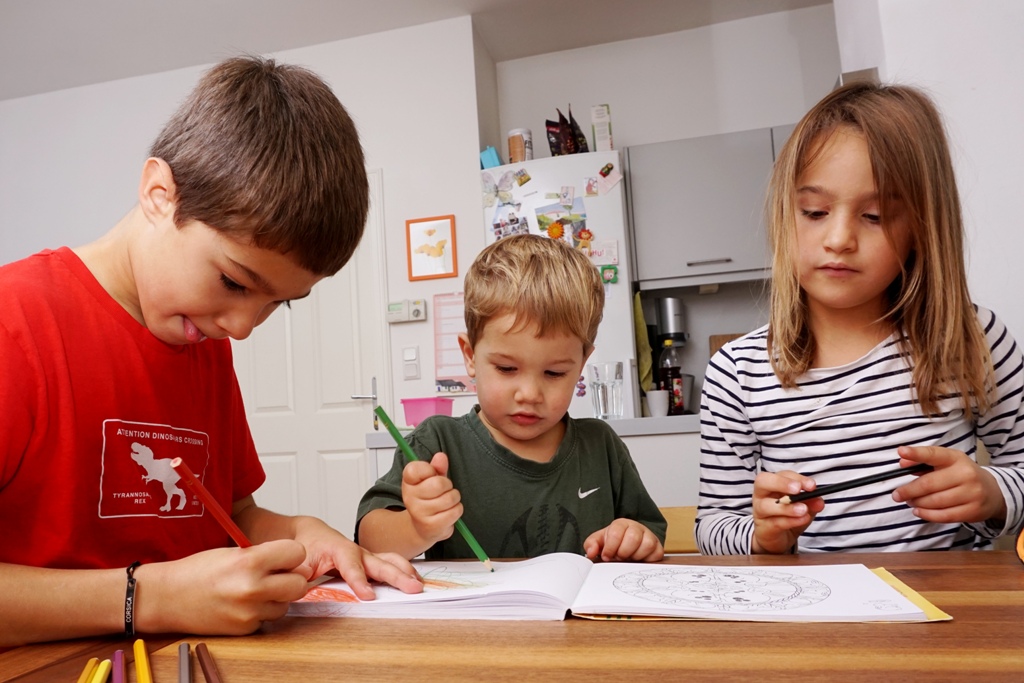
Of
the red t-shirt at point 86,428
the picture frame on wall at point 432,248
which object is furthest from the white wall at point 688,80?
the red t-shirt at point 86,428

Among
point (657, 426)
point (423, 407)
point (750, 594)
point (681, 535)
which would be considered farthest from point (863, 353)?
point (423, 407)

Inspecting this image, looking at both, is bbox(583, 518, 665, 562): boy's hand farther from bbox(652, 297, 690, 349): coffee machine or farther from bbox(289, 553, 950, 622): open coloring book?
bbox(652, 297, 690, 349): coffee machine

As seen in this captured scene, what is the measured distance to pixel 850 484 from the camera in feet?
2.46

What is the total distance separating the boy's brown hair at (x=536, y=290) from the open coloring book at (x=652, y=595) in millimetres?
364

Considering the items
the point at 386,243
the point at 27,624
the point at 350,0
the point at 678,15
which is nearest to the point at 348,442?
the point at 386,243

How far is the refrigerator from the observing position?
3271mm

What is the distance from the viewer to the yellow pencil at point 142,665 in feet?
1.53

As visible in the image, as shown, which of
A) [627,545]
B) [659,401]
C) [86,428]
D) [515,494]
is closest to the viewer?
[86,428]

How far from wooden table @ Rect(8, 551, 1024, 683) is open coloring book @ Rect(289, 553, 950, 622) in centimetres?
2

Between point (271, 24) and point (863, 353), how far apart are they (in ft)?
11.1

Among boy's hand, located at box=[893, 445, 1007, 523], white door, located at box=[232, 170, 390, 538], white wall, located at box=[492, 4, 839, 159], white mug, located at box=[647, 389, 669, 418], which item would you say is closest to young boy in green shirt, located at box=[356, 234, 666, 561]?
boy's hand, located at box=[893, 445, 1007, 523]

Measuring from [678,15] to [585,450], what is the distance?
3060mm

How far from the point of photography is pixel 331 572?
81cm

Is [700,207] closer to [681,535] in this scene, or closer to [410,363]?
[410,363]
